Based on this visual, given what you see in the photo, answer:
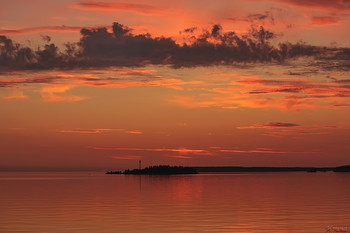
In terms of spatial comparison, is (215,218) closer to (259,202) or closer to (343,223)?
Result: (343,223)

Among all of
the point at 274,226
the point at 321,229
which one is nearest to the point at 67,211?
the point at 274,226

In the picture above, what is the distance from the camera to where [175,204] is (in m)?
74.9

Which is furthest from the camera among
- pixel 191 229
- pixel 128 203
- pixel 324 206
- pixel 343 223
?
pixel 128 203

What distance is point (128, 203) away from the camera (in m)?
77.4

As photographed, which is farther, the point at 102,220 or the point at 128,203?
the point at 128,203

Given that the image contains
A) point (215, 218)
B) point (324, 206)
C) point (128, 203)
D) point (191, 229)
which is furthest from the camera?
point (128, 203)

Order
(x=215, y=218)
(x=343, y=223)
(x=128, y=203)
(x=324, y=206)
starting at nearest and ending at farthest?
(x=343, y=223), (x=215, y=218), (x=324, y=206), (x=128, y=203)

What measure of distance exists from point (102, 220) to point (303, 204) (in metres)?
30.4

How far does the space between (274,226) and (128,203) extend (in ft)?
99.8

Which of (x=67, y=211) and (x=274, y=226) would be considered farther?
(x=67, y=211)

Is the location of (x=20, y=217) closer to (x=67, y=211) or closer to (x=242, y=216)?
(x=67, y=211)

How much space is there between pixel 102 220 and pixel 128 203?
70.8 ft

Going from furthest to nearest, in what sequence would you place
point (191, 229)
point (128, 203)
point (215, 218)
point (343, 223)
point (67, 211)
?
point (128, 203) < point (67, 211) < point (215, 218) < point (343, 223) < point (191, 229)

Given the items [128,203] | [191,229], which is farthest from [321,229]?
[128,203]
